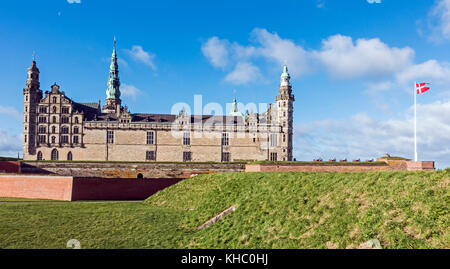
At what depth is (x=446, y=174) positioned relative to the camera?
11.6 m

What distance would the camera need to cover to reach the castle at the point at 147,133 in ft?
186

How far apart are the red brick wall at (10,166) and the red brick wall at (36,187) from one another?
1296 centimetres

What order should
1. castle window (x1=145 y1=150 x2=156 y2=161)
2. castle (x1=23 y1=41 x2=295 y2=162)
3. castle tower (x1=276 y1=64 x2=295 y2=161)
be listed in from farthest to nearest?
castle tower (x1=276 y1=64 x2=295 y2=161) → castle window (x1=145 y1=150 x2=156 y2=161) → castle (x1=23 y1=41 x2=295 y2=162)

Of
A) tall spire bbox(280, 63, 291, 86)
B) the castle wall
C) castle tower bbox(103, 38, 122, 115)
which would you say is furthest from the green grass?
castle tower bbox(103, 38, 122, 115)

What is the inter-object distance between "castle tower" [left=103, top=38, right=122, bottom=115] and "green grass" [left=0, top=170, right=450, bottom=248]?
5290 cm

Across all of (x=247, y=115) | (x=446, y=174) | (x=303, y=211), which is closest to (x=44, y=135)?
(x=247, y=115)

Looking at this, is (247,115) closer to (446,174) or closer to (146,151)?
(146,151)

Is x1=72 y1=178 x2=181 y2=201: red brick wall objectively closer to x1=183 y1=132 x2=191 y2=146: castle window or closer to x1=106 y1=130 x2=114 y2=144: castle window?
x1=183 y1=132 x2=191 y2=146: castle window

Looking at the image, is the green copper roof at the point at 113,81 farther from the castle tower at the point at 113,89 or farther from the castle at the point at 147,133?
the castle at the point at 147,133

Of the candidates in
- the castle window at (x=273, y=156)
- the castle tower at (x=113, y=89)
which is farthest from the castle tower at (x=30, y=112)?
the castle window at (x=273, y=156)

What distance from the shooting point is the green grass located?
33.4 ft
